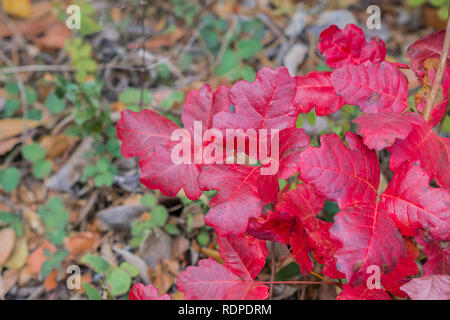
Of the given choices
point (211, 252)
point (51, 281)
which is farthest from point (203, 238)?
point (51, 281)

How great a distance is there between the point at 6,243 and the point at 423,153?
1.61 meters

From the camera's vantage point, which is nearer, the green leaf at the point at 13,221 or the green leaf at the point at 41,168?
the green leaf at the point at 13,221

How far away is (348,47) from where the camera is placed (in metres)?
1.11

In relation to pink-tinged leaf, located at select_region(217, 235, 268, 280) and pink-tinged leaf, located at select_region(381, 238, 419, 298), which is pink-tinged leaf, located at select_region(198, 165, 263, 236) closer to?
pink-tinged leaf, located at select_region(217, 235, 268, 280)

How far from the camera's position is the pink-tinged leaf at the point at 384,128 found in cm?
81

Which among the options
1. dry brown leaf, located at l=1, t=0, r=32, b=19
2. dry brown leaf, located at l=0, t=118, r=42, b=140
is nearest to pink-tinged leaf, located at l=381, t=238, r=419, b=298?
dry brown leaf, located at l=0, t=118, r=42, b=140

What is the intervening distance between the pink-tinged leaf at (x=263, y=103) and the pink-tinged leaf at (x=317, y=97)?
0.55ft

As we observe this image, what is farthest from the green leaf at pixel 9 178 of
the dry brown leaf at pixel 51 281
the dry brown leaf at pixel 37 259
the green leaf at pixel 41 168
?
the dry brown leaf at pixel 51 281

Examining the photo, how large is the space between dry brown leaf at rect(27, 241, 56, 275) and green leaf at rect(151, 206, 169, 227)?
0.46 metres

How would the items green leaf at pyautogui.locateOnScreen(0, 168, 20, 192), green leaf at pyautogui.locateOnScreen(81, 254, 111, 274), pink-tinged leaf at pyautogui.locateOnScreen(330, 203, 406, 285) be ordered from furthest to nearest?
green leaf at pyautogui.locateOnScreen(0, 168, 20, 192) < green leaf at pyautogui.locateOnScreen(81, 254, 111, 274) < pink-tinged leaf at pyautogui.locateOnScreen(330, 203, 406, 285)

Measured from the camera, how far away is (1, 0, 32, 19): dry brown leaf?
94.8 inches

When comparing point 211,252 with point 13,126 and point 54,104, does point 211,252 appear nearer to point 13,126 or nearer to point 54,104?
point 54,104

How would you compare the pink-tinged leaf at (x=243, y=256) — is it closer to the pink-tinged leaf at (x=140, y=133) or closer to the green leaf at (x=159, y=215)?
the pink-tinged leaf at (x=140, y=133)

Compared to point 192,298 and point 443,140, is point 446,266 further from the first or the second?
point 192,298
